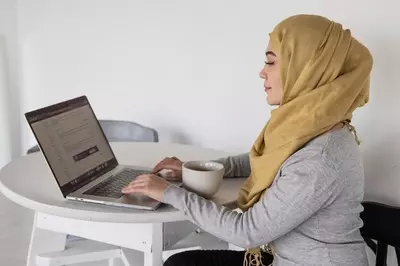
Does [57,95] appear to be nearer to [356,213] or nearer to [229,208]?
[229,208]

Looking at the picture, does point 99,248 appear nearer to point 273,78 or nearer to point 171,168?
point 171,168

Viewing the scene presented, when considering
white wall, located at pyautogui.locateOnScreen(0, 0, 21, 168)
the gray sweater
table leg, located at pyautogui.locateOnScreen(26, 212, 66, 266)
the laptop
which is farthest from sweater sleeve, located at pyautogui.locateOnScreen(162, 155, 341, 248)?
white wall, located at pyautogui.locateOnScreen(0, 0, 21, 168)

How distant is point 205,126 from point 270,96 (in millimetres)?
1000

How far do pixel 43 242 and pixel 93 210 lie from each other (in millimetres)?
543

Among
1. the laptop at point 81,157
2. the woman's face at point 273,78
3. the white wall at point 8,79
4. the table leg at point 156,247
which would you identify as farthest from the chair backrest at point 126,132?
the white wall at point 8,79

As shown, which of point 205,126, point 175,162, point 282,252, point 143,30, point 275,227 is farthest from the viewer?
point 143,30

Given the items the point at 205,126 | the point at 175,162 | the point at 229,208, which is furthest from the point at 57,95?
the point at 229,208

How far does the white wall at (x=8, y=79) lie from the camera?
3152 mm

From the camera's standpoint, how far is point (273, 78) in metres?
1.20

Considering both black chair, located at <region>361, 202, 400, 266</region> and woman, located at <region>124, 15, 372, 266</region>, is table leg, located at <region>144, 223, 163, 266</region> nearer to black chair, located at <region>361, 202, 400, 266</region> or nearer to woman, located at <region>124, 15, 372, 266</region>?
woman, located at <region>124, 15, 372, 266</region>

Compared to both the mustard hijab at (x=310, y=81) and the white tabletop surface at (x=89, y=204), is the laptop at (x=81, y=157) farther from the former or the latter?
the mustard hijab at (x=310, y=81)

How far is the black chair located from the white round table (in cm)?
36

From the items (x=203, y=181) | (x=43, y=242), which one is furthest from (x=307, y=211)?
(x=43, y=242)

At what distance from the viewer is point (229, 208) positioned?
1.24m
